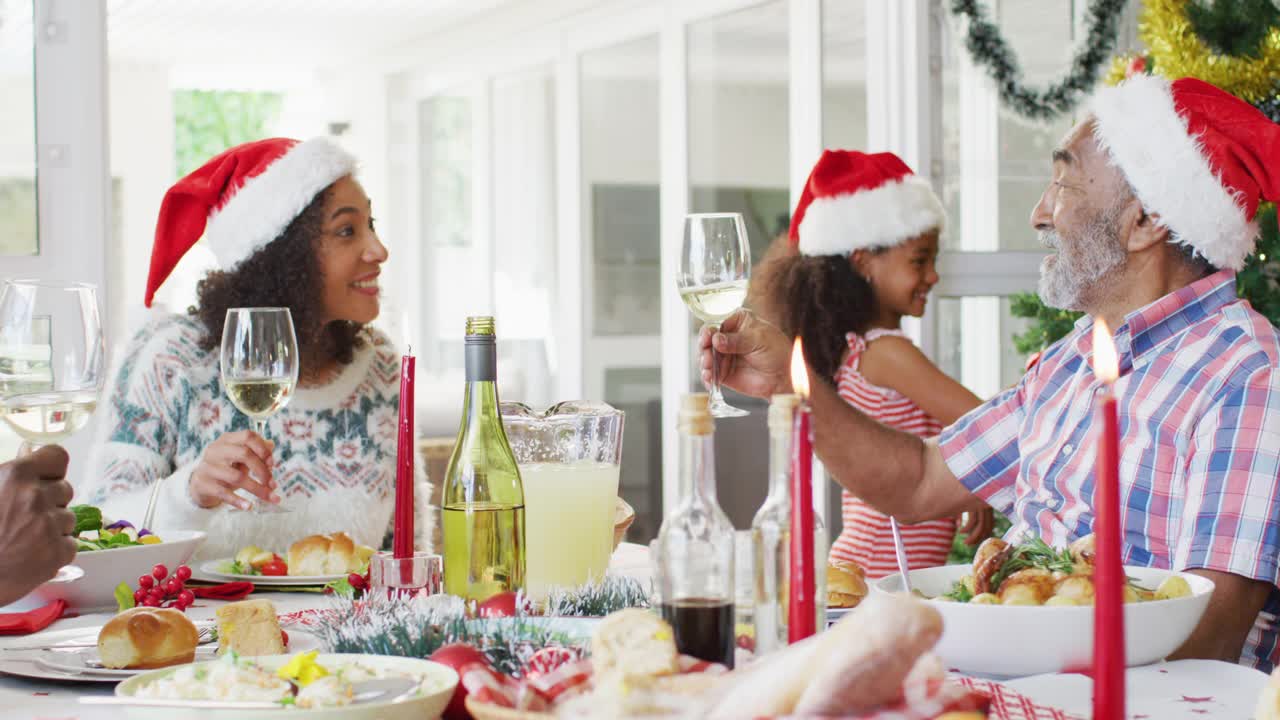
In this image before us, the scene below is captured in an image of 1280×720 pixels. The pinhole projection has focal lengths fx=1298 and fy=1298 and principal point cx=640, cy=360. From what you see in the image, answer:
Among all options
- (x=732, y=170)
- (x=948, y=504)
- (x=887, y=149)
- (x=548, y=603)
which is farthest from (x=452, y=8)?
(x=548, y=603)

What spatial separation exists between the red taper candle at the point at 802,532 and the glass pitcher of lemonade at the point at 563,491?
58 cm

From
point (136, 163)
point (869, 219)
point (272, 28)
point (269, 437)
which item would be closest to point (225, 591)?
point (269, 437)

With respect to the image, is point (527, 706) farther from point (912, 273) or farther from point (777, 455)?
point (912, 273)

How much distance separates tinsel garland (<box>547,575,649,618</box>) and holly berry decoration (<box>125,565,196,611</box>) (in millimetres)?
379

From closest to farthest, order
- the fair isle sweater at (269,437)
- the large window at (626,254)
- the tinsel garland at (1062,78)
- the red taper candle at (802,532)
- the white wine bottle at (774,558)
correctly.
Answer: the red taper candle at (802,532) → the white wine bottle at (774,558) → the fair isle sweater at (269,437) → the tinsel garland at (1062,78) → the large window at (626,254)

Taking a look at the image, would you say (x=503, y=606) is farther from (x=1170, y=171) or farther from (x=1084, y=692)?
A: (x=1170, y=171)

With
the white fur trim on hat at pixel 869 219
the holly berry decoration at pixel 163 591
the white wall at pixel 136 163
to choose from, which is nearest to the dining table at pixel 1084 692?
the holly berry decoration at pixel 163 591

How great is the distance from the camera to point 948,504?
2.08 meters

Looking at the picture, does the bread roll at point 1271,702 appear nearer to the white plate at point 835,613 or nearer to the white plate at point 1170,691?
the white plate at point 1170,691

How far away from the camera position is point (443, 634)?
0.99 meters

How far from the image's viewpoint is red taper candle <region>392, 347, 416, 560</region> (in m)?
1.24

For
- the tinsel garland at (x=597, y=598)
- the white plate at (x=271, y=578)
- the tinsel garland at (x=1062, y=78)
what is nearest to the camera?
the tinsel garland at (x=597, y=598)

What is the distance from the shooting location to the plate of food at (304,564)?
5.07 feet

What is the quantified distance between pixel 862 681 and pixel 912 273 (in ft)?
8.95
